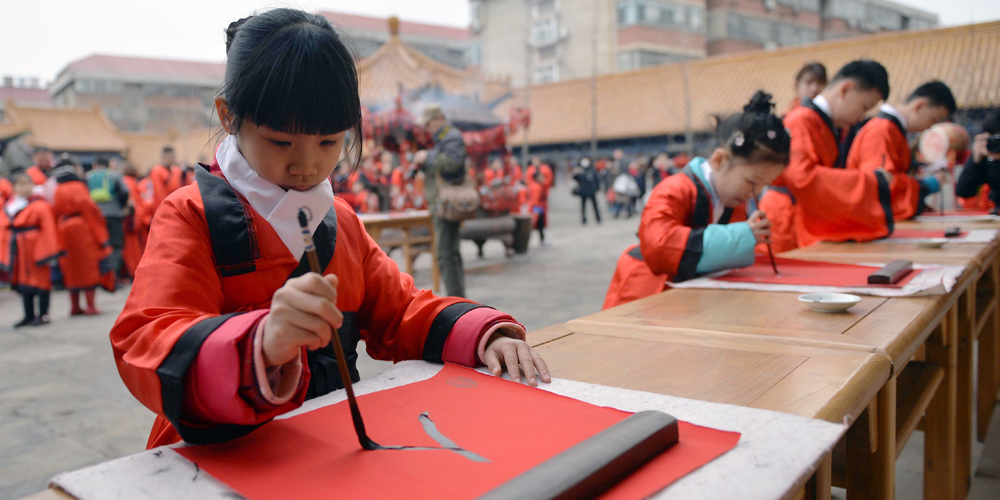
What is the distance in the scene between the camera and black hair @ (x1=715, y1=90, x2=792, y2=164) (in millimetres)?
1886

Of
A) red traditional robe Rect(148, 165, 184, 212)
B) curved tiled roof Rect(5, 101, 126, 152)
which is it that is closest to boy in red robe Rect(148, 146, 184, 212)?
red traditional robe Rect(148, 165, 184, 212)

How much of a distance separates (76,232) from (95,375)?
255 cm

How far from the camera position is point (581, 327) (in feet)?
4.13

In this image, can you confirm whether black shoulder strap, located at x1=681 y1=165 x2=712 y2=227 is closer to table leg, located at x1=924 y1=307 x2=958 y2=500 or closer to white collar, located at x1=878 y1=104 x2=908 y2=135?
table leg, located at x1=924 y1=307 x2=958 y2=500

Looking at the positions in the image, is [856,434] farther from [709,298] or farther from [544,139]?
[544,139]

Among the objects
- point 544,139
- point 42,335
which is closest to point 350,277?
point 42,335

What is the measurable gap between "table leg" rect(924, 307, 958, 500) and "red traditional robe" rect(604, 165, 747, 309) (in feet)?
2.17

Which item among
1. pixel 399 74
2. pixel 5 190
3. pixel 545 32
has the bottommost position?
pixel 5 190

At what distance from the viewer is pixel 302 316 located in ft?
1.95

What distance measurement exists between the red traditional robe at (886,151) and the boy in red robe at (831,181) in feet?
0.61

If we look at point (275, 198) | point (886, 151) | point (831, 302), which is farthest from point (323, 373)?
point (886, 151)

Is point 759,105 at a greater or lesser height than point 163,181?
greater

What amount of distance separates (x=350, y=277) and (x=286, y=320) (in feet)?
1.42

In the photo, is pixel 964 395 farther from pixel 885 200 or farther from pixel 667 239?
pixel 667 239
